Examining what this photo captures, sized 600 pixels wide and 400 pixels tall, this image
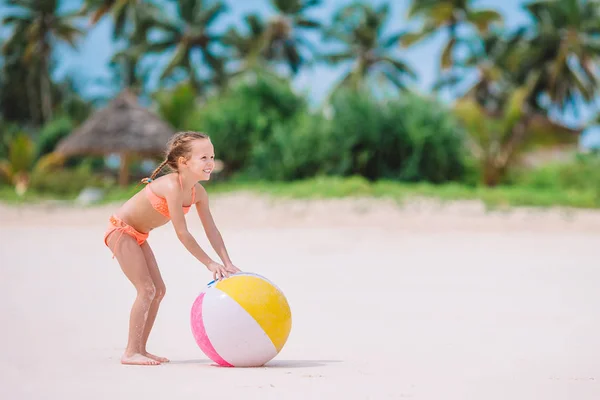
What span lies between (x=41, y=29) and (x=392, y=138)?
90.3ft

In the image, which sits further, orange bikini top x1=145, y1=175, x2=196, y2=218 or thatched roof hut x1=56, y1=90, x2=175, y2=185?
thatched roof hut x1=56, y1=90, x2=175, y2=185

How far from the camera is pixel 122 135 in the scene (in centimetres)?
2522

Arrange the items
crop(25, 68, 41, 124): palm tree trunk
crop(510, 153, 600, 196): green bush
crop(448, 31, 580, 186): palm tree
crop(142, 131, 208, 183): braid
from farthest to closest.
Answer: crop(25, 68, 41, 124): palm tree trunk, crop(448, 31, 580, 186): palm tree, crop(510, 153, 600, 196): green bush, crop(142, 131, 208, 183): braid

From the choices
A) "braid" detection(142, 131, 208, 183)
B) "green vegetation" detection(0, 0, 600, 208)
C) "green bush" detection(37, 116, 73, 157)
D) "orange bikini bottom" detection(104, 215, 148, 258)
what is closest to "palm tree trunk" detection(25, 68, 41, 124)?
"green vegetation" detection(0, 0, 600, 208)

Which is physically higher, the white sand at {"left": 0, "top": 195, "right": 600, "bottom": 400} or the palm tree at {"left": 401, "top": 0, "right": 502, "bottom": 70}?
the palm tree at {"left": 401, "top": 0, "right": 502, "bottom": 70}

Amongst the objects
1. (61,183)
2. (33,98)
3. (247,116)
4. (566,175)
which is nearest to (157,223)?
(566,175)

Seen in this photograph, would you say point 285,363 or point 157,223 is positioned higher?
point 157,223

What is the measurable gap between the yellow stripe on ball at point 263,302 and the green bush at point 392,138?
17.3 metres

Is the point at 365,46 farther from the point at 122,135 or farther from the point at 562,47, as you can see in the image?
the point at 122,135

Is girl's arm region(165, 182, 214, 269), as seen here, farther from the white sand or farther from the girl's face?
the white sand

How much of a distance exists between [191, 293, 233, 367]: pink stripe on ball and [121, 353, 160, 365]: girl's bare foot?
283 millimetres

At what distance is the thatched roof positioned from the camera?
82.0 feet

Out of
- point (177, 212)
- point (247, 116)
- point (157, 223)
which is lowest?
point (247, 116)

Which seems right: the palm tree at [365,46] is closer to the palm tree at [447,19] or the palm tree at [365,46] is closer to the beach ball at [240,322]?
the palm tree at [447,19]
